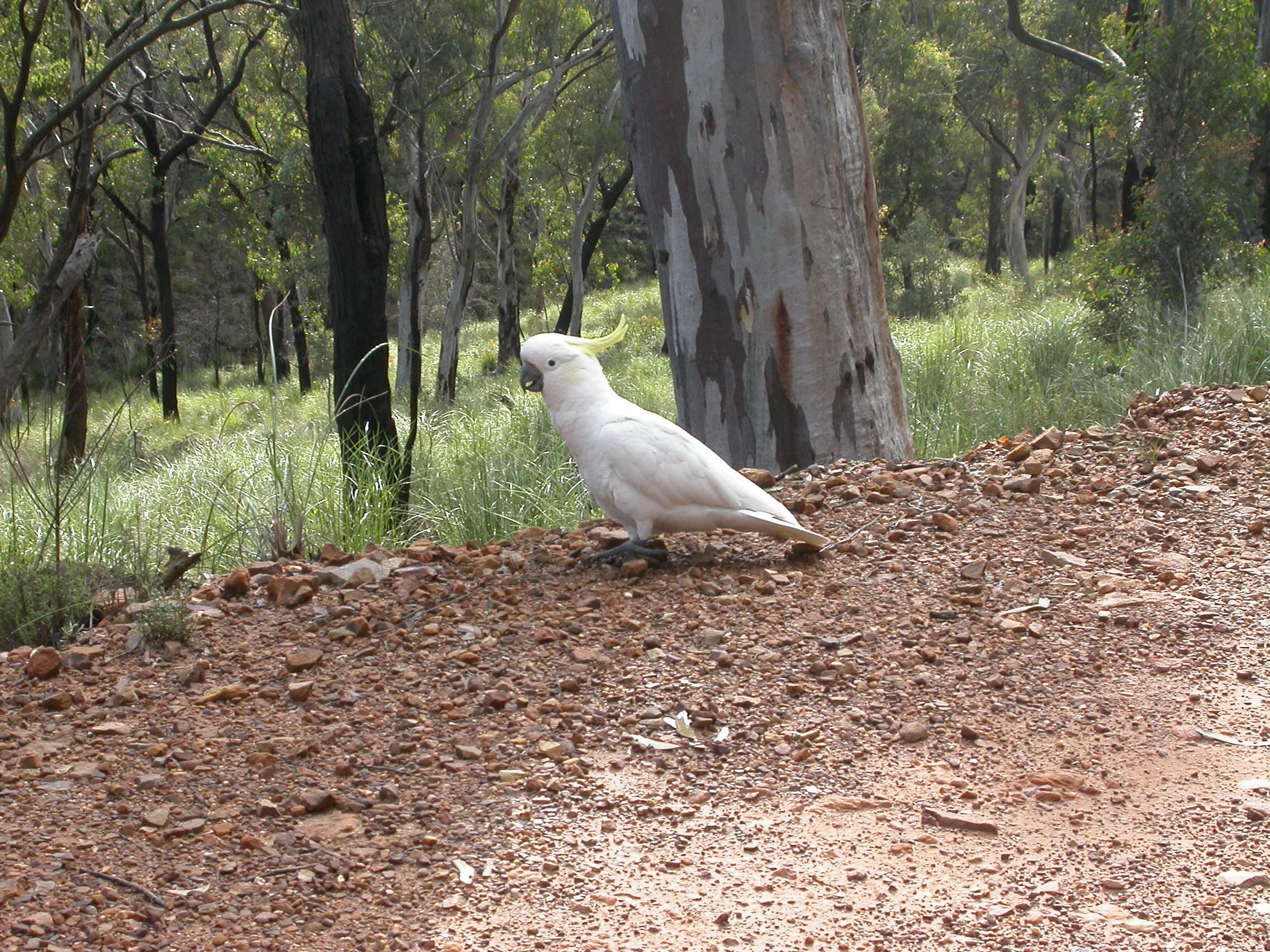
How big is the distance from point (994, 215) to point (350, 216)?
85.7ft

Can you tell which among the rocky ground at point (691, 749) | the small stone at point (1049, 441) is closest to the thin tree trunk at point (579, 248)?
the small stone at point (1049, 441)

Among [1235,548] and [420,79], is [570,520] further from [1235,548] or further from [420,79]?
[420,79]

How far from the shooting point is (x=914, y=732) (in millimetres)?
2588

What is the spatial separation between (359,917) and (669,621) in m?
1.36

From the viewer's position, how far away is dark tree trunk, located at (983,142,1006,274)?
1142 inches

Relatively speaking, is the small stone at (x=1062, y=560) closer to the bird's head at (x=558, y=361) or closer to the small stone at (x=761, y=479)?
the small stone at (x=761, y=479)

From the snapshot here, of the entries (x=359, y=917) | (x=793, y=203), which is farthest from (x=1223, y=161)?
(x=359, y=917)

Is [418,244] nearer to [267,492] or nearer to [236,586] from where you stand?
[267,492]

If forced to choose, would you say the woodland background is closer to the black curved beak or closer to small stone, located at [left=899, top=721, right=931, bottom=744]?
the black curved beak

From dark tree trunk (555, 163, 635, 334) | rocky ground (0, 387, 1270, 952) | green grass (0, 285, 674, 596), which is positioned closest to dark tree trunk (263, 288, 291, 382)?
dark tree trunk (555, 163, 635, 334)

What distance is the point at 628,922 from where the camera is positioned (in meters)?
1.97

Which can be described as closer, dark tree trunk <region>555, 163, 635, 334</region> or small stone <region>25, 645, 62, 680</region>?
small stone <region>25, 645, 62, 680</region>

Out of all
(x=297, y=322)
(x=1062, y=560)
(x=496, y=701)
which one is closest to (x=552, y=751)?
(x=496, y=701)

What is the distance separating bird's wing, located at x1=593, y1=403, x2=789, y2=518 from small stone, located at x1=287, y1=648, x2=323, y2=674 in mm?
1018
